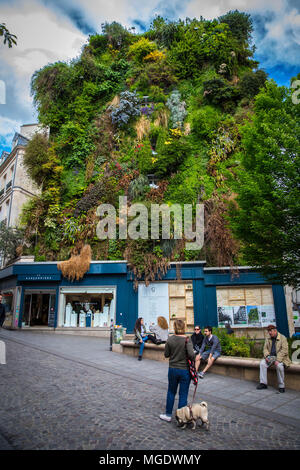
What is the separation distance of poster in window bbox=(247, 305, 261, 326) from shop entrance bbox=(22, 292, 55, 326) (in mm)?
11605

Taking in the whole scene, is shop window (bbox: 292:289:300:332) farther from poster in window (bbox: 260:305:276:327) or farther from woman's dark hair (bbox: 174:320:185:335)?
woman's dark hair (bbox: 174:320:185:335)

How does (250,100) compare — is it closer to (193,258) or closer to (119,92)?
(119,92)

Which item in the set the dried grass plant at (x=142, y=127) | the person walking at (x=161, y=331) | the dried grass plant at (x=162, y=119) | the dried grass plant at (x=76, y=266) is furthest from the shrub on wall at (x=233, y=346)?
the dried grass plant at (x=162, y=119)

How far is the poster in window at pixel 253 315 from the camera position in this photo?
574 inches

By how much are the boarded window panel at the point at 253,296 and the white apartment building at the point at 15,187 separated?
55.7ft

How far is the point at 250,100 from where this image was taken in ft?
69.4

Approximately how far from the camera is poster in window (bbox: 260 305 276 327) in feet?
47.6

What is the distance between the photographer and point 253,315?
14.7 m

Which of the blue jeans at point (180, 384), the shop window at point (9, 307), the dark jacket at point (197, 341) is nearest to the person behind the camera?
the blue jeans at point (180, 384)

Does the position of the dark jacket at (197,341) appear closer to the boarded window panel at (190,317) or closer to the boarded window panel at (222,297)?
the boarded window panel at (222,297)

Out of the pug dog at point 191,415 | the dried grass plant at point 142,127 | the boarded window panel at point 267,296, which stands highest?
the dried grass plant at point 142,127

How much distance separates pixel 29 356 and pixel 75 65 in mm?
25739

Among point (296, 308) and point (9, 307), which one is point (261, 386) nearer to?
point (296, 308)
